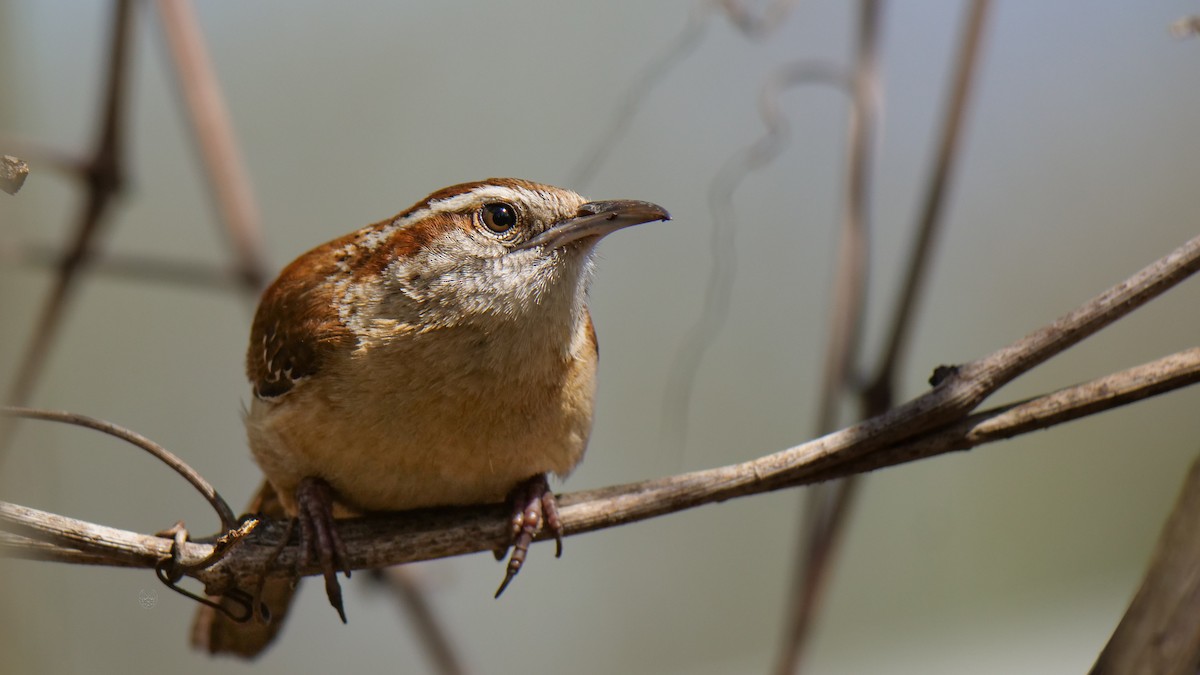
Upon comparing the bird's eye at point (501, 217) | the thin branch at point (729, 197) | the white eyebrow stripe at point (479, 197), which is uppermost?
the thin branch at point (729, 197)

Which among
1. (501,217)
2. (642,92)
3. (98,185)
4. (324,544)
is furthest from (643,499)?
(98,185)

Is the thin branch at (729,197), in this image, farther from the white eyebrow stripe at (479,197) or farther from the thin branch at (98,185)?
the thin branch at (98,185)

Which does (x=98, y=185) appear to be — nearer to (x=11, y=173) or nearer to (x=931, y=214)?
(x=11, y=173)

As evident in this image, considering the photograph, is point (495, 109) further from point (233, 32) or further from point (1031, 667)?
point (1031, 667)

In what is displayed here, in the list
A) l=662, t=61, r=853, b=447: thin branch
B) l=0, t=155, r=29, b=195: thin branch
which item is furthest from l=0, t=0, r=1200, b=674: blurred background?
l=0, t=155, r=29, b=195: thin branch

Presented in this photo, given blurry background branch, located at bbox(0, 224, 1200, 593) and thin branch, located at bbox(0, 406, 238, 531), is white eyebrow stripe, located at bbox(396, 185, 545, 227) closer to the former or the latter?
blurry background branch, located at bbox(0, 224, 1200, 593)

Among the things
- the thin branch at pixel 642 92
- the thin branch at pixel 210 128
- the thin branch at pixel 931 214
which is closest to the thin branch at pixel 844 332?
the thin branch at pixel 931 214

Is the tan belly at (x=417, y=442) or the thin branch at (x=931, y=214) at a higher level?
the thin branch at (x=931, y=214)
